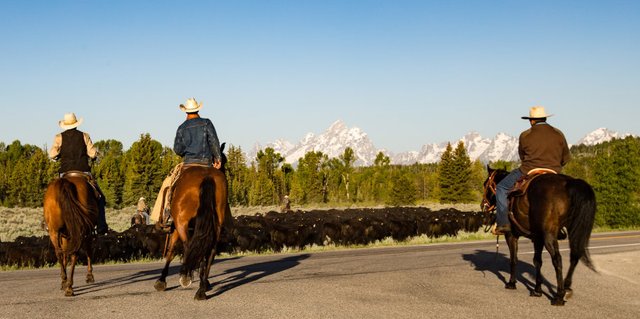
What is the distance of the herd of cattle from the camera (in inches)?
741

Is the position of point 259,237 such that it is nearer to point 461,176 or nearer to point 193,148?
point 193,148

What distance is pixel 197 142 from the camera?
417 inches

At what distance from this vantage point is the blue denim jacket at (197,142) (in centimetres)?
1057

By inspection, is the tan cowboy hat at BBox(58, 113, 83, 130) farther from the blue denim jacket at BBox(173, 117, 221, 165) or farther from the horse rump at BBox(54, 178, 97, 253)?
the blue denim jacket at BBox(173, 117, 221, 165)

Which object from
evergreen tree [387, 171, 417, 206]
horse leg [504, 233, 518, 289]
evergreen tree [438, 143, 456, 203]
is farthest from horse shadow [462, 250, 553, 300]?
evergreen tree [387, 171, 417, 206]

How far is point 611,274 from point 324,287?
6433 millimetres

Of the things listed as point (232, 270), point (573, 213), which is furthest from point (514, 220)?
point (232, 270)

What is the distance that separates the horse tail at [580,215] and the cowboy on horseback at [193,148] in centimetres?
537

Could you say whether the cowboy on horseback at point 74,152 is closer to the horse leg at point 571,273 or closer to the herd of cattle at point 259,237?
the herd of cattle at point 259,237

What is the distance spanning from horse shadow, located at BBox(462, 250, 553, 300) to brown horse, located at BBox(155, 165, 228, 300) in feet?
16.3

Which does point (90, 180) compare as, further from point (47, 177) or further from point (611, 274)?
point (47, 177)

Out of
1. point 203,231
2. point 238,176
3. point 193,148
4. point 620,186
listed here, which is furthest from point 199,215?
point 238,176

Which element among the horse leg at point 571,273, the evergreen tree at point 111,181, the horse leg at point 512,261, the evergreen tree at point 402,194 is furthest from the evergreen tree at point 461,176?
the horse leg at point 571,273

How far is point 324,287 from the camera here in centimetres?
1077
